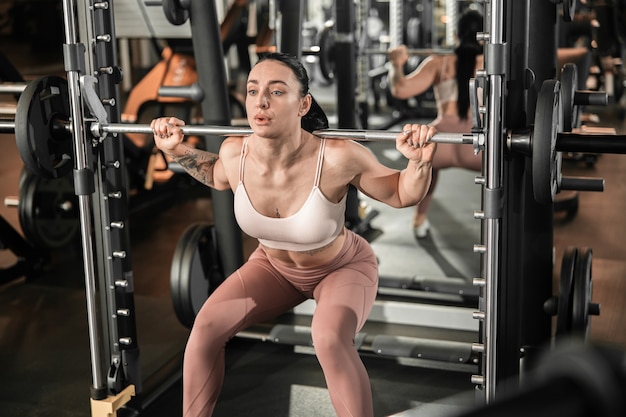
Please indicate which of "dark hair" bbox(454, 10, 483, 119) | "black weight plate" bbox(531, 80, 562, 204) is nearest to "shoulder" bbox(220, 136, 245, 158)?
"black weight plate" bbox(531, 80, 562, 204)

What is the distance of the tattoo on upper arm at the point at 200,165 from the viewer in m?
2.03

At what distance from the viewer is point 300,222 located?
1.89 m

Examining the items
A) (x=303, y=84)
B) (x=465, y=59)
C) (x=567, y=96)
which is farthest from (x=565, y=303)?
(x=465, y=59)

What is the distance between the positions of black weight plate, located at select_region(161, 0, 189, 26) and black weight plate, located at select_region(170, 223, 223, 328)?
67 centimetres

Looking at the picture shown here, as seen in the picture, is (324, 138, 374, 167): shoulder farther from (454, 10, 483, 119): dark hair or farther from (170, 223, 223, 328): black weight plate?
(454, 10, 483, 119): dark hair

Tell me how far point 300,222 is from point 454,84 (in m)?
2.01

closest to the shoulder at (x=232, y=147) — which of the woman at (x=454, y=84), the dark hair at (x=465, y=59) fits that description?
the woman at (x=454, y=84)

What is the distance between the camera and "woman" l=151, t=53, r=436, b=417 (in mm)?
1804

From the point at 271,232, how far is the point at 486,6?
0.73 meters

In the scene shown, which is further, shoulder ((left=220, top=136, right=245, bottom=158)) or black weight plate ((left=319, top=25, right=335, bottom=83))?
black weight plate ((left=319, top=25, right=335, bottom=83))

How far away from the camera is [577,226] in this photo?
440 cm

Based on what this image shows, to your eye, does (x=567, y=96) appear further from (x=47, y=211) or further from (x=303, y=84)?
(x=47, y=211)

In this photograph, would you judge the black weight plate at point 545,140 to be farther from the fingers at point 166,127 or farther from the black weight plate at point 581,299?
the fingers at point 166,127

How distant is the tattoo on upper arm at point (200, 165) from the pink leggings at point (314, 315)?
0.82 feet
